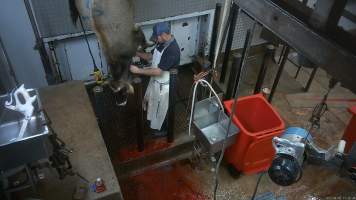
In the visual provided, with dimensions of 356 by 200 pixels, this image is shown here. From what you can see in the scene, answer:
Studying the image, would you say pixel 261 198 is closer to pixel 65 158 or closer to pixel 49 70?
pixel 65 158

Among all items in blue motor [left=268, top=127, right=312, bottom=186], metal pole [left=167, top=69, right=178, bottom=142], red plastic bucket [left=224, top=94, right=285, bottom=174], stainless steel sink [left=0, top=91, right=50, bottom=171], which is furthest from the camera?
red plastic bucket [left=224, top=94, right=285, bottom=174]

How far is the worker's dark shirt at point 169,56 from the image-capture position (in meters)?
3.32

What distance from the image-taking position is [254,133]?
10.6 ft

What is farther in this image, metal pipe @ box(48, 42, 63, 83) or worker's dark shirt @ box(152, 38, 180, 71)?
metal pipe @ box(48, 42, 63, 83)

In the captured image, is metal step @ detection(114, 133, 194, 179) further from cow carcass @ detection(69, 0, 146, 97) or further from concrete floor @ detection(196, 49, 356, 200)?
cow carcass @ detection(69, 0, 146, 97)

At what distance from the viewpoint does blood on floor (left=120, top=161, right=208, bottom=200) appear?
136 inches

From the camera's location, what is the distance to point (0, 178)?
1.95 meters

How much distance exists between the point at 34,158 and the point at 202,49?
135 inches

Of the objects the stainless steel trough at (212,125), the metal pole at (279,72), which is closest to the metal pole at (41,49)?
the stainless steel trough at (212,125)

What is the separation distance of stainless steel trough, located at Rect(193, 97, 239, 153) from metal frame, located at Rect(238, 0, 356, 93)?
2275mm

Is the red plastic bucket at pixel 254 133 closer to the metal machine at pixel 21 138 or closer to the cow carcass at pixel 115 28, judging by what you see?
the cow carcass at pixel 115 28

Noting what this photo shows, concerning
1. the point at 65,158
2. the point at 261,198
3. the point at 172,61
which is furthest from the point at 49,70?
the point at 261,198

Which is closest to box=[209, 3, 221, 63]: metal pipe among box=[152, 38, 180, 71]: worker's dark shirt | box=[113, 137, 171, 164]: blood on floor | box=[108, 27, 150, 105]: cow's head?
box=[152, 38, 180, 71]: worker's dark shirt

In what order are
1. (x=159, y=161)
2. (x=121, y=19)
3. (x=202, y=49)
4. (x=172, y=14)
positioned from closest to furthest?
(x=121, y=19) < (x=159, y=161) < (x=172, y=14) < (x=202, y=49)
